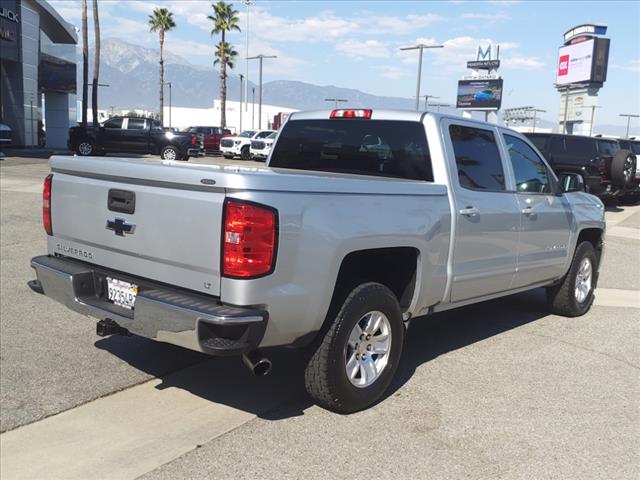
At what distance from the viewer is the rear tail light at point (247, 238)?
3.16 meters

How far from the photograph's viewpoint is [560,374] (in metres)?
4.80

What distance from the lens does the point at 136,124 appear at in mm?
26781

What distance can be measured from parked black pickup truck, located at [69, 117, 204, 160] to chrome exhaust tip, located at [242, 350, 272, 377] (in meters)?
24.0

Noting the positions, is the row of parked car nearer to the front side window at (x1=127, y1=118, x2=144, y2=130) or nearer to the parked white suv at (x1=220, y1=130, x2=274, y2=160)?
the front side window at (x1=127, y1=118, x2=144, y2=130)

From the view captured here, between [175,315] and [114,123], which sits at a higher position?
[114,123]

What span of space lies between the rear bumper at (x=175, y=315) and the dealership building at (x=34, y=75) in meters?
32.3

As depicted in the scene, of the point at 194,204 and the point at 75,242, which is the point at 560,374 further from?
the point at 75,242

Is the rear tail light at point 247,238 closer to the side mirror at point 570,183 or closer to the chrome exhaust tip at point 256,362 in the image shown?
the chrome exhaust tip at point 256,362

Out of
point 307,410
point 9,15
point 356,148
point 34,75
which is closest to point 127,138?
point 9,15

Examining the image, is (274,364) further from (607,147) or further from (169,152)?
(169,152)

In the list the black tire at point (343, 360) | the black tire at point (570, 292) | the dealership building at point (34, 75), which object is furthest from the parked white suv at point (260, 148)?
the black tire at point (343, 360)

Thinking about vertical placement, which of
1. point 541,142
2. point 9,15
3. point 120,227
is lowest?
point 120,227

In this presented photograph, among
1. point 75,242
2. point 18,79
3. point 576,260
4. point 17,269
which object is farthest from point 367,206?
point 18,79

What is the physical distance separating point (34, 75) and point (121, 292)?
35.6 meters
